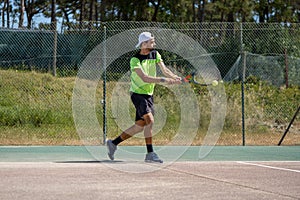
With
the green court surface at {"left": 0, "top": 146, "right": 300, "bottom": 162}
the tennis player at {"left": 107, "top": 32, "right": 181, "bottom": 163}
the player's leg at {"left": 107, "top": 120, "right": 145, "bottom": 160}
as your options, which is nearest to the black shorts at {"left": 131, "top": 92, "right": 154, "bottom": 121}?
the tennis player at {"left": 107, "top": 32, "right": 181, "bottom": 163}

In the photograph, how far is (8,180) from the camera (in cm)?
849

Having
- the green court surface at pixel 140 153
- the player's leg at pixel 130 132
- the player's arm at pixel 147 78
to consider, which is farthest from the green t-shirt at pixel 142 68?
the green court surface at pixel 140 153

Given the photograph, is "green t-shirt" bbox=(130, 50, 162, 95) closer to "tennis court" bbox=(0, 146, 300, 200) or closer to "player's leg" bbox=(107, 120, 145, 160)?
"player's leg" bbox=(107, 120, 145, 160)

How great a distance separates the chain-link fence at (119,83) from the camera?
53.6 feet

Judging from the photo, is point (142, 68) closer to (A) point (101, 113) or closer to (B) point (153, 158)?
(B) point (153, 158)

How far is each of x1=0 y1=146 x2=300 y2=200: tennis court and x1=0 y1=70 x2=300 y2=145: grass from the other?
2734 mm

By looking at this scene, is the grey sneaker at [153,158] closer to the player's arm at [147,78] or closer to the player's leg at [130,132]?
the player's leg at [130,132]

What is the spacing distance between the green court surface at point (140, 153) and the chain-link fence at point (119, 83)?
96cm

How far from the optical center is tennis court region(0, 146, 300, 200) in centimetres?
746

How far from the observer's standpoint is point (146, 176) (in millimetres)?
9086

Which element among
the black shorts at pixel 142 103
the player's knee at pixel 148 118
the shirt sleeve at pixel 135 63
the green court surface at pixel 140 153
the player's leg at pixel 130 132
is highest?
the shirt sleeve at pixel 135 63

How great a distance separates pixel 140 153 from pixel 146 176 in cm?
437

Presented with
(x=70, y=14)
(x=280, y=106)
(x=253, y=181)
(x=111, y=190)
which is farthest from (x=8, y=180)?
(x=70, y=14)

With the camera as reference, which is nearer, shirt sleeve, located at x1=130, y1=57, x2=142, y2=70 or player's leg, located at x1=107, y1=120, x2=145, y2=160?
shirt sleeve, located at x1=130, y1=57, x2=142, y2=70
